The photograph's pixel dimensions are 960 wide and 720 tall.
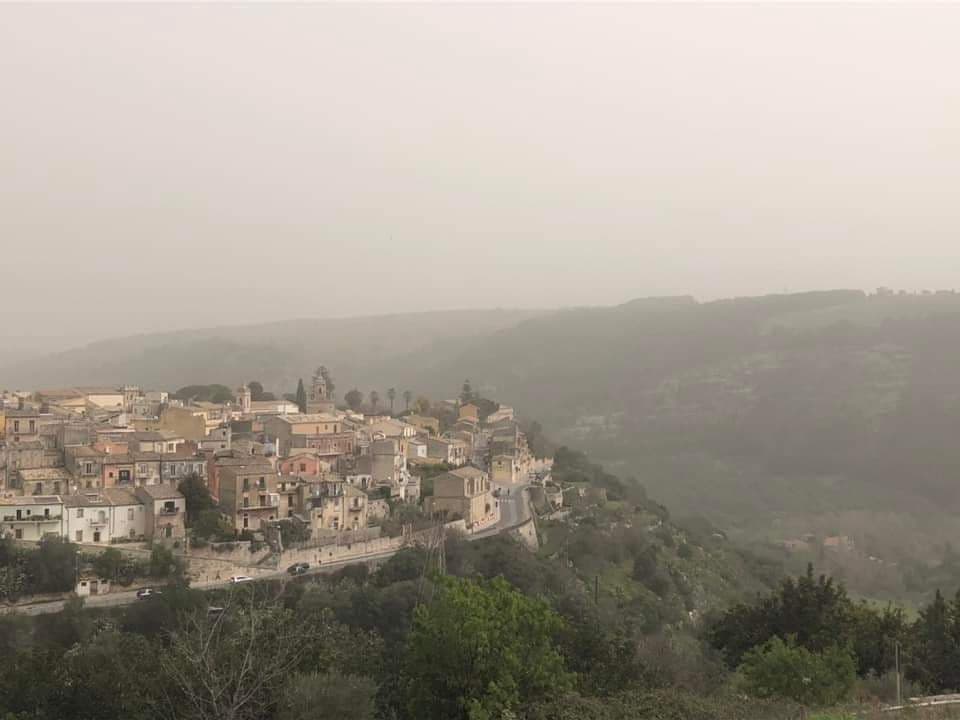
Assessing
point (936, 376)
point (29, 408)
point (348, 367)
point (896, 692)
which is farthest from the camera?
point (348, 367)

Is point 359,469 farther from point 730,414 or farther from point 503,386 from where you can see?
point 503,386

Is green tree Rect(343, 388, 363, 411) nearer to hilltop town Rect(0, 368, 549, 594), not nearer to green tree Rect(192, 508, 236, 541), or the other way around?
hilltop town Rect(0, 368, 549, 594)

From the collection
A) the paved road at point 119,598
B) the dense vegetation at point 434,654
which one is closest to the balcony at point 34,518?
the dense vegetation at point 434,654

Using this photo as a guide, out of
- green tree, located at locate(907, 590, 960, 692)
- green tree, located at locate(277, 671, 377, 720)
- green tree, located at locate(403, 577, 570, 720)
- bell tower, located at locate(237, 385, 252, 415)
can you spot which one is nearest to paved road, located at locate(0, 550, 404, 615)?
green tree, located at locate(277, 671, 377, 720)

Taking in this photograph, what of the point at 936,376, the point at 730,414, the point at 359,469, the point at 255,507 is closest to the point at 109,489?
the point at 255,507

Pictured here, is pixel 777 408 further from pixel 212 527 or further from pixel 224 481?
pixel 212 527

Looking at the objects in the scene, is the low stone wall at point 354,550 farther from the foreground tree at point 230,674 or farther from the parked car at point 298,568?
the foreground tree at point 230,674
